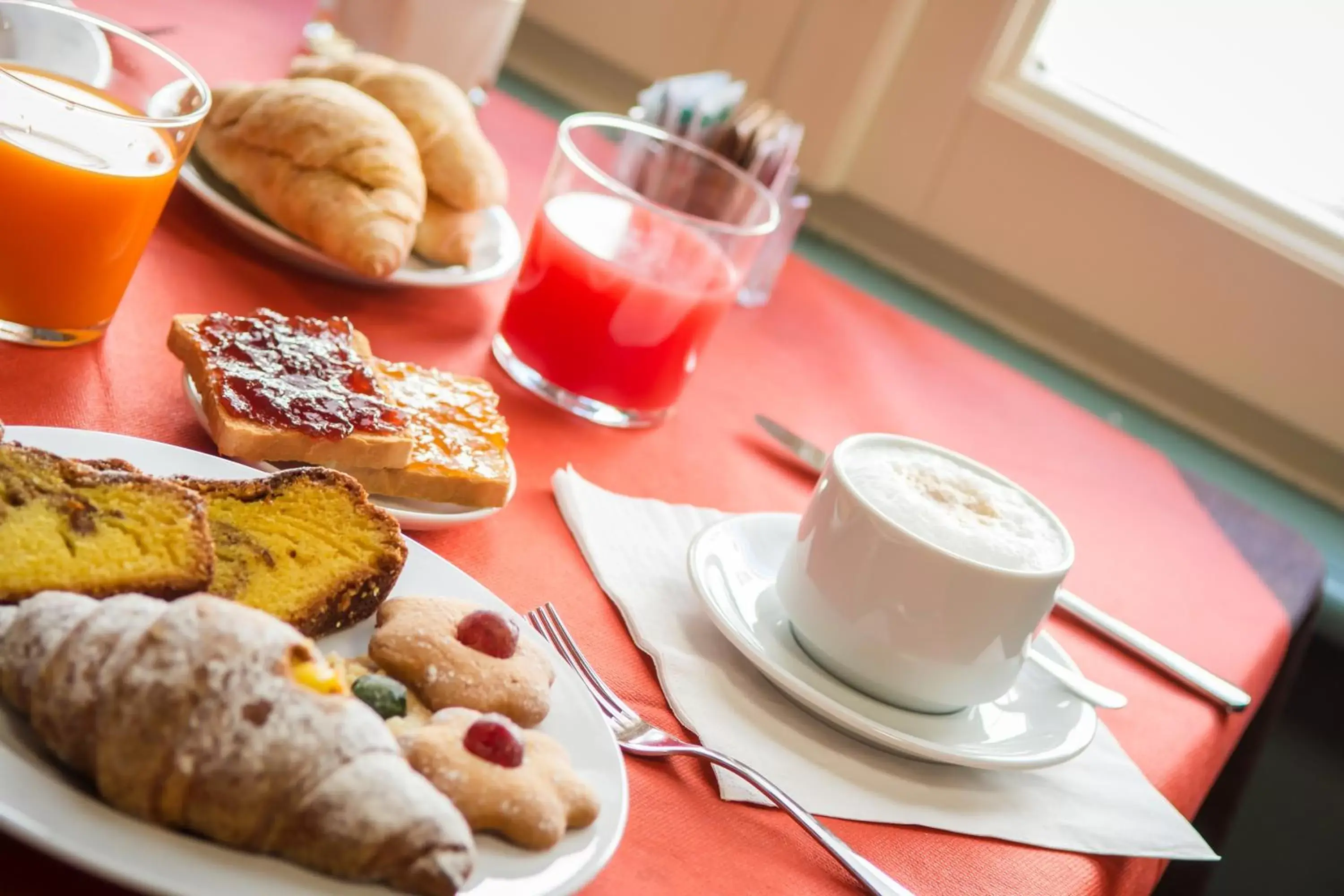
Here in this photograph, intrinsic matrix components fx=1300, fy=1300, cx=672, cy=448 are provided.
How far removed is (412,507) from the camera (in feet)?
2.80

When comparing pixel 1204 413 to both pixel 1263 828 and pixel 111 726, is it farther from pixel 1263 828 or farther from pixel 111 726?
pixel 111 726

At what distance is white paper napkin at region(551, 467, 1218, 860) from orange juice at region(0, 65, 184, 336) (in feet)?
1.14

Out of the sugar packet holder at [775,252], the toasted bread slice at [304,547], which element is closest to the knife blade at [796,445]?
the sugar packet holder at [775,252]

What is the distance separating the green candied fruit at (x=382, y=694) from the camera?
59cm

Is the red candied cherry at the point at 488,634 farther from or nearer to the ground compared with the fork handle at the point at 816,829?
farther from the ground

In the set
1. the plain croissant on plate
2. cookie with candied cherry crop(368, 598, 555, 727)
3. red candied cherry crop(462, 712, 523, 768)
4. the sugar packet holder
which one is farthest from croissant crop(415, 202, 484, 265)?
red candied cherry crop(462, 712, 523, 768)

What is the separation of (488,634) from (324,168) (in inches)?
23.1

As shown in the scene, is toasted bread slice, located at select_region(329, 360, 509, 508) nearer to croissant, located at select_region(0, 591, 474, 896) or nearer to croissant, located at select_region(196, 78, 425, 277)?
croissant, located at select_region(196, 78, 425, 277)

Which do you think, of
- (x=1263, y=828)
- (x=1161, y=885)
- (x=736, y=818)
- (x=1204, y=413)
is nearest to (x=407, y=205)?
(x=736, y=818)

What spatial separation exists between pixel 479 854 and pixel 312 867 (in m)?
0.08

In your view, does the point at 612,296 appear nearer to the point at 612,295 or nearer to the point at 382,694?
the point at 612,295

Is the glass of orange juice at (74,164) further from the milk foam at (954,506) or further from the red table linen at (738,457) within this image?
the milk foam at (954,506)

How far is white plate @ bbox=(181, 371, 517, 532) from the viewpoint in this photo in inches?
31.9

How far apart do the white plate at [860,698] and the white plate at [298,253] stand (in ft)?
1.20
